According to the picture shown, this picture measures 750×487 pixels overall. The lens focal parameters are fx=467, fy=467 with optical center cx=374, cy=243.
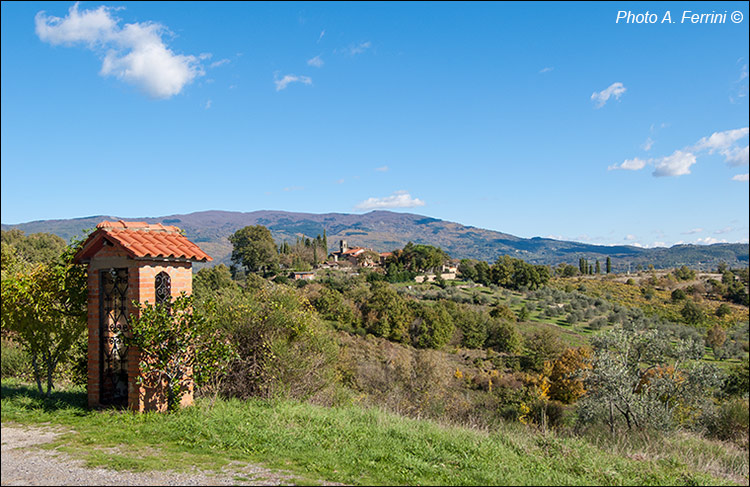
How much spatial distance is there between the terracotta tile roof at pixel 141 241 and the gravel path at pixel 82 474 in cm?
272

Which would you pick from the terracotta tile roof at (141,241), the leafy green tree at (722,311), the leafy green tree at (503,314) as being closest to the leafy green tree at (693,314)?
the leafy green tree at (722,311)

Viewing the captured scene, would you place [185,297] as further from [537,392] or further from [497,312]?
[497,312]

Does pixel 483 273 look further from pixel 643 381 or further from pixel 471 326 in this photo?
pixel 643 381

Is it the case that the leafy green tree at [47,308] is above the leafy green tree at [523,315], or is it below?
above

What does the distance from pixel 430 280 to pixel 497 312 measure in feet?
70.9

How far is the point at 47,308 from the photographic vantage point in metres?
7.16

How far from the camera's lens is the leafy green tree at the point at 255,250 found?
198 ft

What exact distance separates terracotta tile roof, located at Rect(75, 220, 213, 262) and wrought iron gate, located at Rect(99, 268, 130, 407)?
1.59ft

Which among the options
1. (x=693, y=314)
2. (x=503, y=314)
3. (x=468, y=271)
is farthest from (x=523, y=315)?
(x=468, y=271)

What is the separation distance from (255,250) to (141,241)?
2139 inches

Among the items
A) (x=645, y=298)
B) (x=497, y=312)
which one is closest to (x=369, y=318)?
(x=497, y=312)

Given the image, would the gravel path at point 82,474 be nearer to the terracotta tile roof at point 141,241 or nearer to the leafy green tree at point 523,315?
the terracotta tile roof at point 141,241

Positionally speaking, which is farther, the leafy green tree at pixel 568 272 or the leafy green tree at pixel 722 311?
the leafy green tree at pixel 568 272

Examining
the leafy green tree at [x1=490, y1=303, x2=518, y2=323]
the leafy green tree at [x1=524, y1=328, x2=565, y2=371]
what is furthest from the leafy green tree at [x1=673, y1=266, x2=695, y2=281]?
the leafy green tree at [x1=524, y1=328, x2=565, y2=371]
